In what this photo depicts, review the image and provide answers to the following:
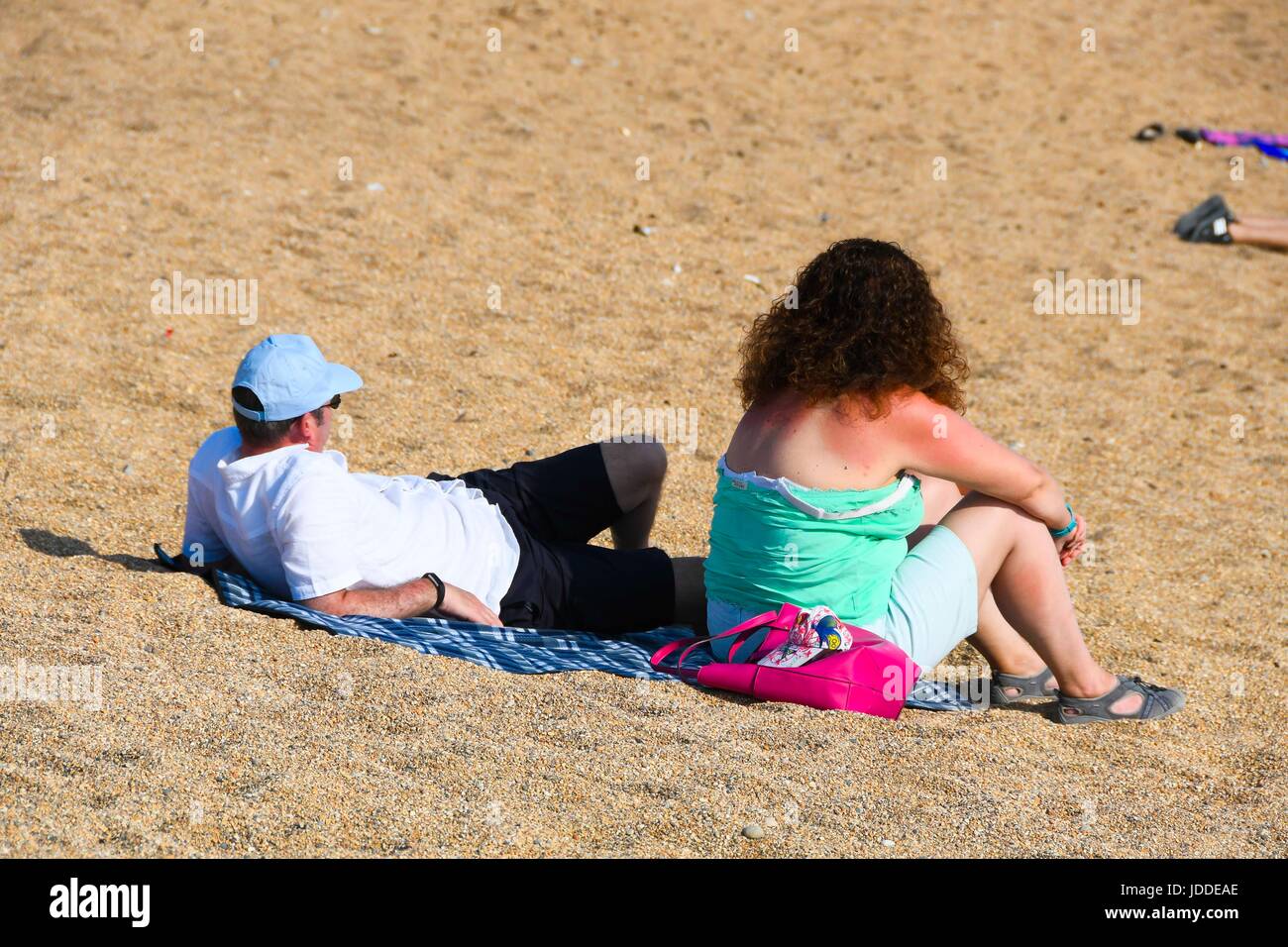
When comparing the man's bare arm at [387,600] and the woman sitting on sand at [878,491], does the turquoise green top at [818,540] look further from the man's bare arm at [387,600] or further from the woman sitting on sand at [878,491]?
the man's bare arm at [387,600]

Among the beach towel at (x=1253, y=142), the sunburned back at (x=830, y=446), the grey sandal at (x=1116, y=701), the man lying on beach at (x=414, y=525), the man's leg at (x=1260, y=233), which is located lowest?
the grey sandal at (x=1116, y=701)

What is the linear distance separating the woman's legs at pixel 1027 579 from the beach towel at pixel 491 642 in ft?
0.83

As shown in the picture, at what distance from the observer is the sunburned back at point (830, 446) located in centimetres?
309

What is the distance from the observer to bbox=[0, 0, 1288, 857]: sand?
273 cm

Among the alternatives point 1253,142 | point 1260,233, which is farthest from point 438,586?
point 1253,142

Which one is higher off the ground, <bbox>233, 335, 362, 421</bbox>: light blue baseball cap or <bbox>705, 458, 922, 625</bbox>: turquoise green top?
<bbox>233, 335, 362, 421</bbox>: light blue baseball cap

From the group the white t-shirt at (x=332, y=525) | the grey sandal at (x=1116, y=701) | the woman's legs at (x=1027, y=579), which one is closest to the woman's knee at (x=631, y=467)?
the white t-shirt at (x=332, y=525)

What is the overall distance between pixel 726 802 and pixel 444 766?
562 mm

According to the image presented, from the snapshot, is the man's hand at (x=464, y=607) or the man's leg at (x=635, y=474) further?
the man's leg at (x=635, y=474)

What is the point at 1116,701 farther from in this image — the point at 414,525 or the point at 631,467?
the point at 414,525

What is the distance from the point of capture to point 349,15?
851 centimetres

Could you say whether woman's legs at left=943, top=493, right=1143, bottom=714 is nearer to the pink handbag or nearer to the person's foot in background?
the pink handbag

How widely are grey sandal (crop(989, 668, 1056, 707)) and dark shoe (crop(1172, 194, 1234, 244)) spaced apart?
15.3 ft

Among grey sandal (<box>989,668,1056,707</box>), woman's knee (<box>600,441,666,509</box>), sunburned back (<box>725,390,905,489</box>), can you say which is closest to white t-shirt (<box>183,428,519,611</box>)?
woman's knee (<box>600,441,666,509</box>)
